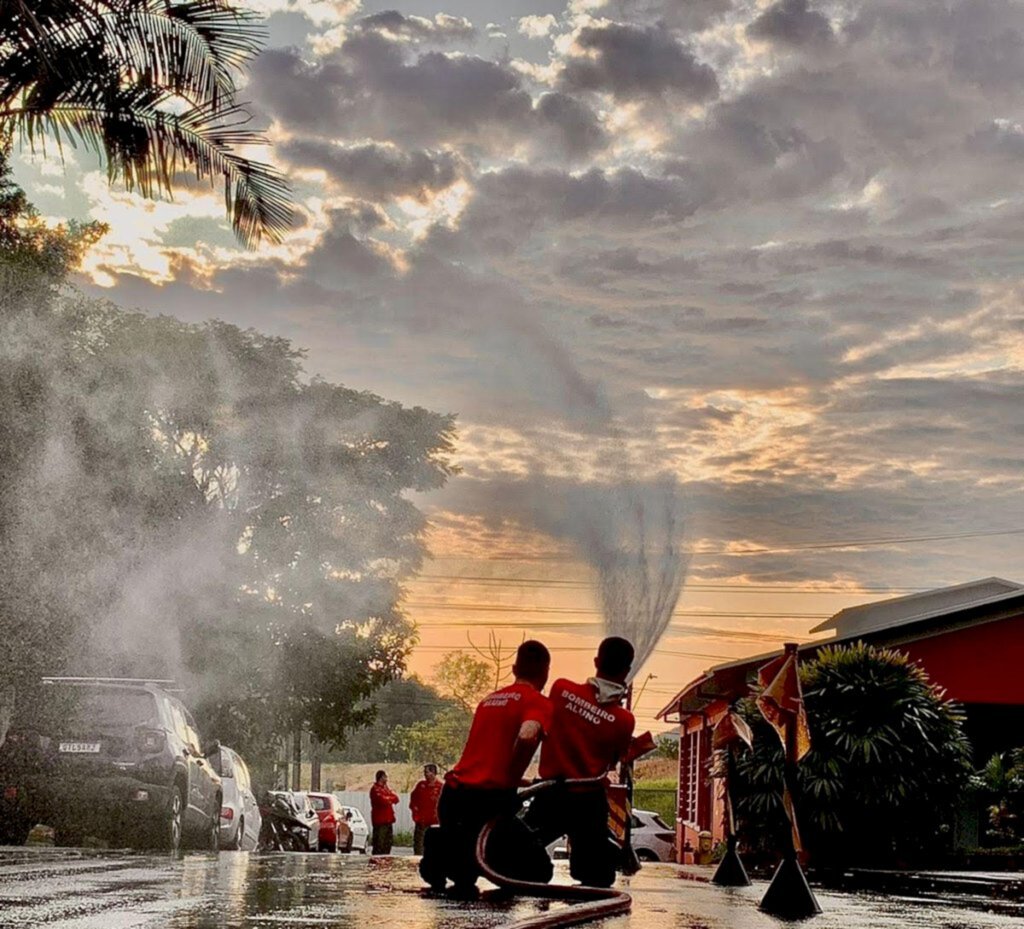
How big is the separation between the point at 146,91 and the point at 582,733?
→ 1054 cm

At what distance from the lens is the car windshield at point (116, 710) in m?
18.0

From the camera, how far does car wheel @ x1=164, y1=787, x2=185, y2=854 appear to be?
1811cm

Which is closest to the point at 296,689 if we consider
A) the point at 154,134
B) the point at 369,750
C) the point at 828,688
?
the point at 828,688

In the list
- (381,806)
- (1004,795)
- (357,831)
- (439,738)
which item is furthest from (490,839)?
(439,738)

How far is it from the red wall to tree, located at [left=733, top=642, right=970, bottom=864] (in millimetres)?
5196

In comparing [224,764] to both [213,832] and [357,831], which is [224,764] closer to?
[213,832]

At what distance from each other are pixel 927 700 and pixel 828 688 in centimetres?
128

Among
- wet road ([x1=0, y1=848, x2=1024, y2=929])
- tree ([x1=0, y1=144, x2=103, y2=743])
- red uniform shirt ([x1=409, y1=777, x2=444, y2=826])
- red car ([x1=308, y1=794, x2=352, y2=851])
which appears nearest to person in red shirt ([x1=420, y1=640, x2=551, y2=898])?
wet road ([x1=0, y1=848, x2=1024, y2=929])

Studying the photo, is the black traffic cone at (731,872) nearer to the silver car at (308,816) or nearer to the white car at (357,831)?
the silver car at (308,816)

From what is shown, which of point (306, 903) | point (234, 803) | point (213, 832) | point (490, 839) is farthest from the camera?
point (234, 803)

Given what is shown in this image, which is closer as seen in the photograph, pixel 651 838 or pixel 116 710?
pixel 116 710

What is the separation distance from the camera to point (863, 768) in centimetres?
2178

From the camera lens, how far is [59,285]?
33.2m

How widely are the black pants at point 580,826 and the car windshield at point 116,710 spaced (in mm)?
8833
